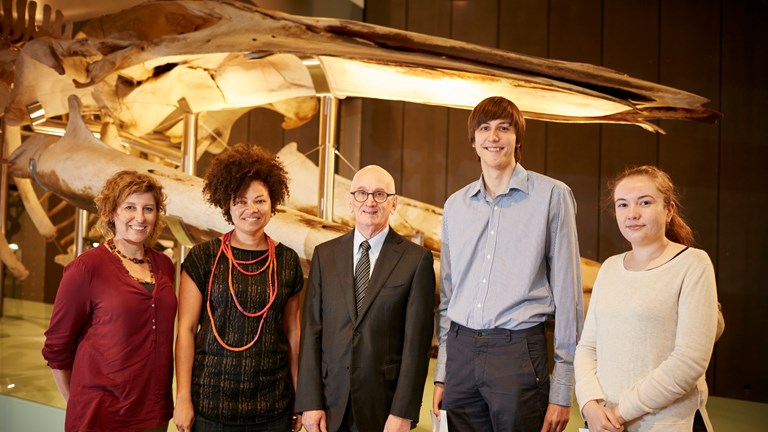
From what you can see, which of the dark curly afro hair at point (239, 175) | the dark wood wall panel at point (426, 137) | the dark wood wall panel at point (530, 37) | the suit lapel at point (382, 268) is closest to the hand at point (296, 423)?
the suit lapel at point (382, 268)

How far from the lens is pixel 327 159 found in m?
3.04

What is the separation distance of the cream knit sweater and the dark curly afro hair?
1029mm

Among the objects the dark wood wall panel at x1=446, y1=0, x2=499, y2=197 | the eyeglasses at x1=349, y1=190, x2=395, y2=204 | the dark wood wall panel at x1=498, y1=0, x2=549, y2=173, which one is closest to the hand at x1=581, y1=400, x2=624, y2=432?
the eyeglasses at x1=349, y1=190, x2=395, y2=204

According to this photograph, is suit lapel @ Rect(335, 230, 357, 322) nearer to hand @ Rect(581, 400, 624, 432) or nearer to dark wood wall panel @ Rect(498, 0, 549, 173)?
hand @ Rect(581, 400, 624, 432)

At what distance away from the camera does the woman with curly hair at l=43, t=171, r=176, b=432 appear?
1.96 m

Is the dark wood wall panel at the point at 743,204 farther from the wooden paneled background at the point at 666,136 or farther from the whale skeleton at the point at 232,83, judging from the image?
the whale skeleton at the point at 232,83

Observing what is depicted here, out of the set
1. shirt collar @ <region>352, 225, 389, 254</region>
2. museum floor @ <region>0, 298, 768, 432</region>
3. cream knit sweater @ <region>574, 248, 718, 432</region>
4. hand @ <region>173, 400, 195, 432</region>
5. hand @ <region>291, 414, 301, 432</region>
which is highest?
shirt collar @ <region>352, 225, 389, 254</region>

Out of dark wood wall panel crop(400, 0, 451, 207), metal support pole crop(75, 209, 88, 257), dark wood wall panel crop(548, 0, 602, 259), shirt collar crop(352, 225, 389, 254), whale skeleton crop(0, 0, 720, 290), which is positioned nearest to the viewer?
shirt collar crop(352, 225, 389, 254)

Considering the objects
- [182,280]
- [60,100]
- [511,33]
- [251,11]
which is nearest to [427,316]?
[182,280]

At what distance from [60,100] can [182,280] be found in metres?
1.91

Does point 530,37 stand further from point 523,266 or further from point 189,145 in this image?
point 523,266

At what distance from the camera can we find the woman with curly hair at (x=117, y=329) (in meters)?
1.96

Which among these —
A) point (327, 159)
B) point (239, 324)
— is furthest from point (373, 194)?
point (327, 159)

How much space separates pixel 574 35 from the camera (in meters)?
4.53
